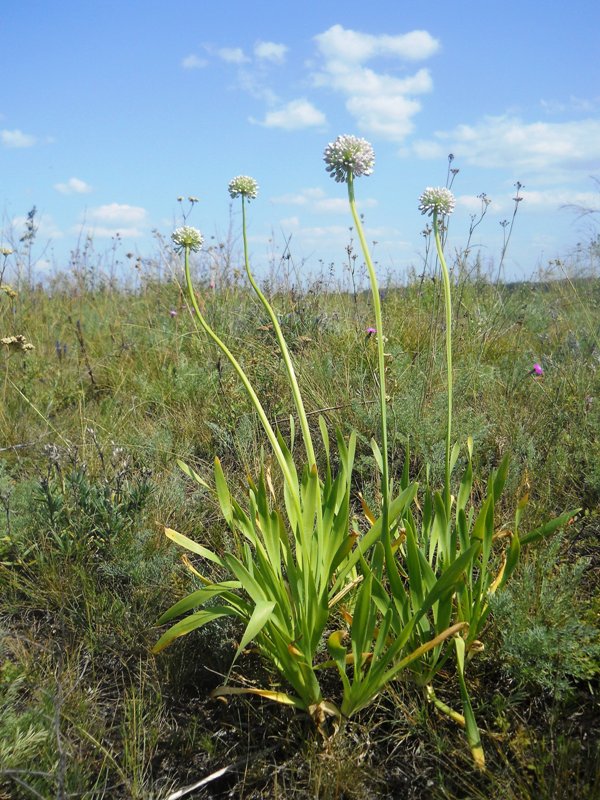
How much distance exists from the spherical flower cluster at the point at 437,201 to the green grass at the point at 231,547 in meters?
1.11

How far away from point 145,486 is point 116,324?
3.11 metres

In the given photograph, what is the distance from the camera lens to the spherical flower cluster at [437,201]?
181cm

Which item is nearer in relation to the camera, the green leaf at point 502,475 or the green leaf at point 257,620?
the green leaf at point 257,620

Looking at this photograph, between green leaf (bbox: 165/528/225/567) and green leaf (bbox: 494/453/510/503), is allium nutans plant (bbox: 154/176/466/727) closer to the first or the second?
green leaf (bbox: 165/528/225/567)

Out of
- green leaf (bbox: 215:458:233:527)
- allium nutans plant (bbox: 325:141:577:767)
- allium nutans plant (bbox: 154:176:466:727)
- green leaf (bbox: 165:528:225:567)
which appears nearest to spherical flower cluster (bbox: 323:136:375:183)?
allium nutans plant (bbox: 325:141:577:767)

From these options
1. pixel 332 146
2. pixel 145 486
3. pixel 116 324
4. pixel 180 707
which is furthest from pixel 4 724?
pixel 116 324

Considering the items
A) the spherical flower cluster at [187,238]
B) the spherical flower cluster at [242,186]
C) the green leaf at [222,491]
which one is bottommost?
the green leaf at [222,491]

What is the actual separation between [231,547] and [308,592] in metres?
0.82

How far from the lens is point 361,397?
3369mm

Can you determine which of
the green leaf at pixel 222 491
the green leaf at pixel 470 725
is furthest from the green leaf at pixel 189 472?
the green leaf at pixel 470 725

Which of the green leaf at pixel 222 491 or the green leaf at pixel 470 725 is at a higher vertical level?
the green leaf at pixel 222 491

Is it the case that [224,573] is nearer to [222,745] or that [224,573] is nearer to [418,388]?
[222,745]

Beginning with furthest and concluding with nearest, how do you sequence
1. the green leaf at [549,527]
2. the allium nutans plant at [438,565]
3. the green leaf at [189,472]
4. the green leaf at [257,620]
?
1. the green leaf at [189,472]
2. the green leaf at [549,527]
3. the allium nutans plant at [438,565]
4. the green leaf at [257,620]

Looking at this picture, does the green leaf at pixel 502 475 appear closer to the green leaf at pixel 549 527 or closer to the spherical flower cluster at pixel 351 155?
the green leaf at pixel 549 527
